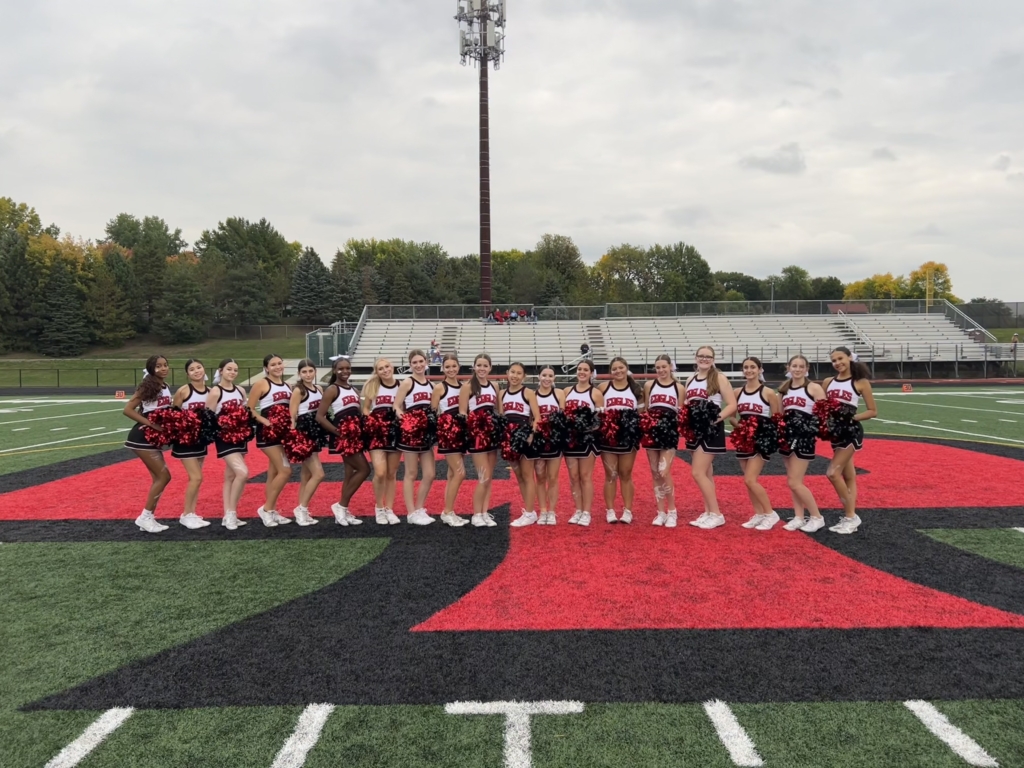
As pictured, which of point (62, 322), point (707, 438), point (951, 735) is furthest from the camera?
point (62, 322)

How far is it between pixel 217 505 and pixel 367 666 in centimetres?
465

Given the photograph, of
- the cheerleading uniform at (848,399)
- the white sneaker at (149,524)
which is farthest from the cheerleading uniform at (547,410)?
the white sneaker at (149,524)

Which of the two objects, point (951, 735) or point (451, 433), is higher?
point (451, 433)

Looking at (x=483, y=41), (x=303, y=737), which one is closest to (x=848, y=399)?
(x=303, y=737)

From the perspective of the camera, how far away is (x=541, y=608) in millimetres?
4434

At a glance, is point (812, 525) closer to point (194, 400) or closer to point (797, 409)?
point (797, 409)

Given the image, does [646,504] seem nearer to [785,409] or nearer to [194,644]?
[785,409]

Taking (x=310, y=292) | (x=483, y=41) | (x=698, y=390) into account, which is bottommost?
(x=698, y=390)

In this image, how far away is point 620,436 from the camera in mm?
6117

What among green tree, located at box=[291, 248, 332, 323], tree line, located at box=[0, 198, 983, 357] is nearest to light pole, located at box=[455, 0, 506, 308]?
tree line, located at box=[0, 198, 983, 357]

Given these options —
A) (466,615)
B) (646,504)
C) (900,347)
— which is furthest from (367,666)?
(900,347)

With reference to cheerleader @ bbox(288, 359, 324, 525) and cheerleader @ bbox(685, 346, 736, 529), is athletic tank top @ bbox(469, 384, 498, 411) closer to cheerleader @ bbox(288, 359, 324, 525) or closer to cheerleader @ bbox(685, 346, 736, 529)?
cheerleader @ bbox(288, 359, 324, 525)

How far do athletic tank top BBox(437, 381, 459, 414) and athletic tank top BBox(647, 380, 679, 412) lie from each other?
1867 millimetres

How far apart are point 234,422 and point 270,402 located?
1.24 feet
